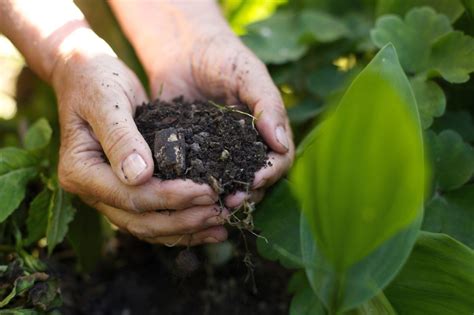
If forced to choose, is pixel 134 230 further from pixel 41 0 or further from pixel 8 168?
pixel 41 0

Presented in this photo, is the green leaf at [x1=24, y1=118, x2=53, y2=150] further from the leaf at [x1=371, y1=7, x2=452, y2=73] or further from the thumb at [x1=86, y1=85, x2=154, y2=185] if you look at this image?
the leaf at [x1=371, y1=7, x2=452, y2=73]

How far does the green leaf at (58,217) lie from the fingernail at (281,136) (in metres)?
0.40

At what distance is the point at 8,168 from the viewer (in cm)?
113

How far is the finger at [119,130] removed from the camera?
35.1 inches

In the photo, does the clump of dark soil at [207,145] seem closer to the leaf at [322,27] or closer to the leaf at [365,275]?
the leaf at [365,275]

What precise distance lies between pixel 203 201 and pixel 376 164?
1.16 feet

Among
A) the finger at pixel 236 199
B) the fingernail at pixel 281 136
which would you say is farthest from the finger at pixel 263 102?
the finger at pixel 236 199

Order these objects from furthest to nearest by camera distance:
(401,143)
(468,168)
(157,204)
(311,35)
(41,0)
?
(311,35)
(41,0)
(468,168)
(157,204)
(401,143)

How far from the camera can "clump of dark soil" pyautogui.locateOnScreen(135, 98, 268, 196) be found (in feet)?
3.00

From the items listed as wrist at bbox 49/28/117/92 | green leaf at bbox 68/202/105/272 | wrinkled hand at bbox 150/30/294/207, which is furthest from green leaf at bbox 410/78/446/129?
green leaf at bbox 68/202/105/272

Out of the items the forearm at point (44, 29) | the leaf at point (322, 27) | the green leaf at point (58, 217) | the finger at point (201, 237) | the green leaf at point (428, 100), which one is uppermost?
the forearm at point (44, 29)

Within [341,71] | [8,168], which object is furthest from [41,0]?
[341,71]

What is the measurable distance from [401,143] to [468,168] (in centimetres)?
55

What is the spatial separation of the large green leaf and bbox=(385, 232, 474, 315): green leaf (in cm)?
66
